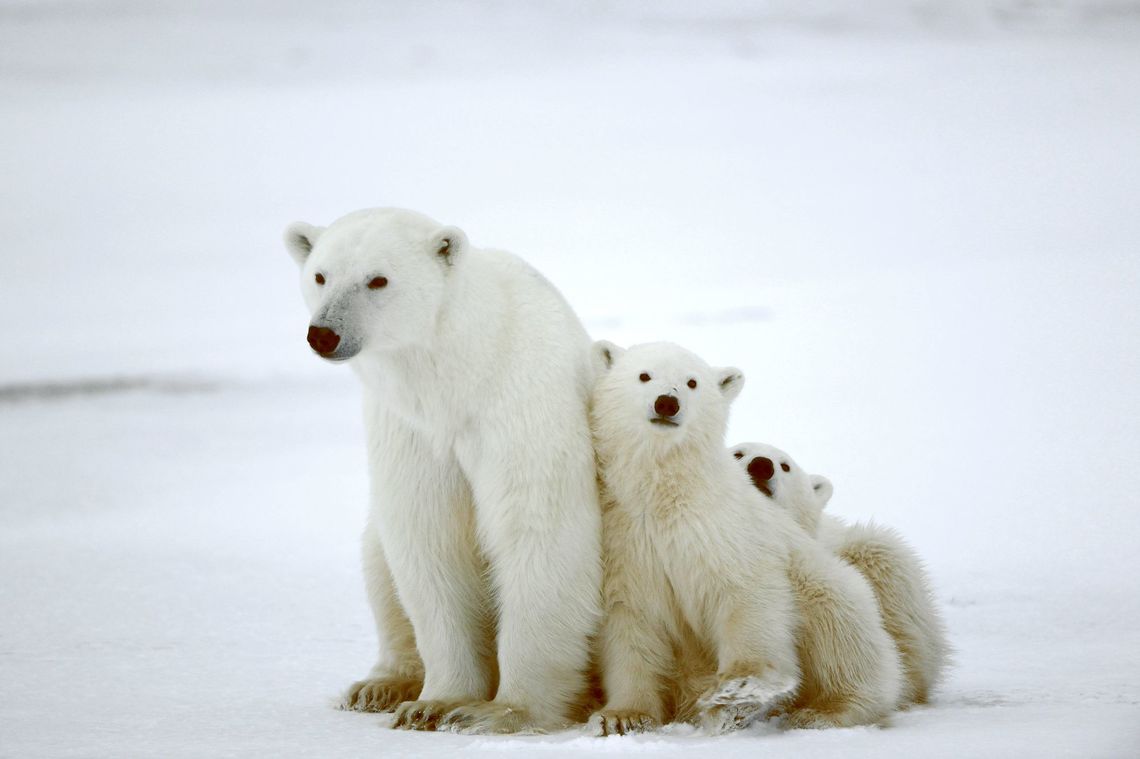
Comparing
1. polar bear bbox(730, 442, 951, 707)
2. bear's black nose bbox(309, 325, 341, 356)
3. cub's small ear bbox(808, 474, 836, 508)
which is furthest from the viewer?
cub's small ear bbox(808, 474, 836, 508)

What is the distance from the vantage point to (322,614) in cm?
691

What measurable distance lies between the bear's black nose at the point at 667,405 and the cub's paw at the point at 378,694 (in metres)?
1.45

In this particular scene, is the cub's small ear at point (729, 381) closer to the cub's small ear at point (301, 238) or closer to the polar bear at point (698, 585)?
the polar bear at point (698, 585)

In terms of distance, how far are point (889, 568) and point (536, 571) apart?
53.3 inches

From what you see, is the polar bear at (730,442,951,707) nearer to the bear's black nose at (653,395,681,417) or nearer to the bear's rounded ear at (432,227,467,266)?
the bear's black nose at (653,395,681,417)

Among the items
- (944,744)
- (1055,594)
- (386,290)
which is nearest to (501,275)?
(386,290)

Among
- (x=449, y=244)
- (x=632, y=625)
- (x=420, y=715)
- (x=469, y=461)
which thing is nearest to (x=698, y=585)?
(x=632, y=625)

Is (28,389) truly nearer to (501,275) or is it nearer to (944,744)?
(501,275)

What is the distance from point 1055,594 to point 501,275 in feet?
9.78

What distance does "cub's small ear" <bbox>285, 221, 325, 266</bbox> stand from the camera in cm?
499

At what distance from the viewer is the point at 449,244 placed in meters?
4.85

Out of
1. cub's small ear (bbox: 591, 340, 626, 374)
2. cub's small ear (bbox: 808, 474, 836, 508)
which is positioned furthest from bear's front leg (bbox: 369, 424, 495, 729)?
cub's small ear (bbox: 808, 474, 836, 508)

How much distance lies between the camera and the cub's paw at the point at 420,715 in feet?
15.9

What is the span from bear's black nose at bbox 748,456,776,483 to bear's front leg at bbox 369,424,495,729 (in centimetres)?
105
